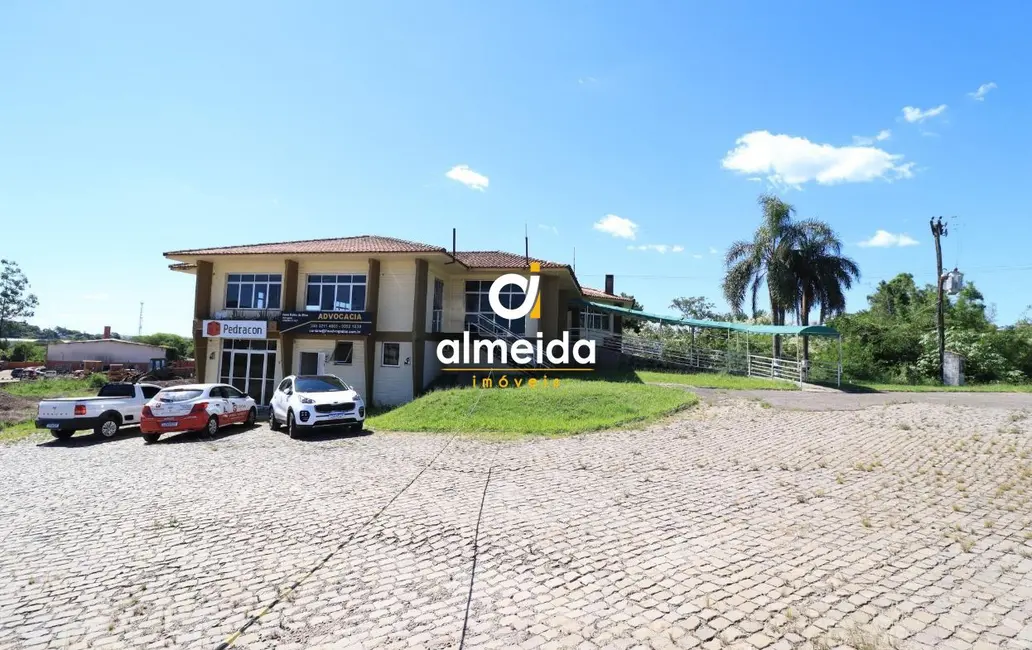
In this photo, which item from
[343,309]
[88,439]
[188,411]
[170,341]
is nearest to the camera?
[188,411]

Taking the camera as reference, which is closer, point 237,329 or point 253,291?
point 237,329

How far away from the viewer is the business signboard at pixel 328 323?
1977 cm

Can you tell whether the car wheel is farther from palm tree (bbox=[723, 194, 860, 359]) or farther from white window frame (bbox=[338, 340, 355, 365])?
A: palm tree (bbox=[723, 194, 860, 359])

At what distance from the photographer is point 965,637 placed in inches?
143

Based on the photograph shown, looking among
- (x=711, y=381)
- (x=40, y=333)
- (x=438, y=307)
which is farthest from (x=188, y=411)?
(x=40, y=333)

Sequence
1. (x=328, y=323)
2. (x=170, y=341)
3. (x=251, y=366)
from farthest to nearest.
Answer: (x=170, y=341) < (x=251, y=366) < (x=328, y=323)

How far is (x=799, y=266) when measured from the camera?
28.0 metres

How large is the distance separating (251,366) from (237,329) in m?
1.96

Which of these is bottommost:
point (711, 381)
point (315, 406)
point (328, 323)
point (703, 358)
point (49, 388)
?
point (49, 388)

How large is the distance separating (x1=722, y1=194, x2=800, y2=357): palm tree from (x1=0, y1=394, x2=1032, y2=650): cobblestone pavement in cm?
1807

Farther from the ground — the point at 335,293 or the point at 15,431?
the point at 335,293

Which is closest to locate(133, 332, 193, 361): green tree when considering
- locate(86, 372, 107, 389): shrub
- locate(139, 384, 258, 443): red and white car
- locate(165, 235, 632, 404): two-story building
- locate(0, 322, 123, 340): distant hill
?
locate(0, 322, 123, 340): distant hill

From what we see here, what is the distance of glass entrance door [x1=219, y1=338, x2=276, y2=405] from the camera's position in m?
21.7

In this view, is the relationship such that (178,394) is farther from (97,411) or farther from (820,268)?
(820,268)
